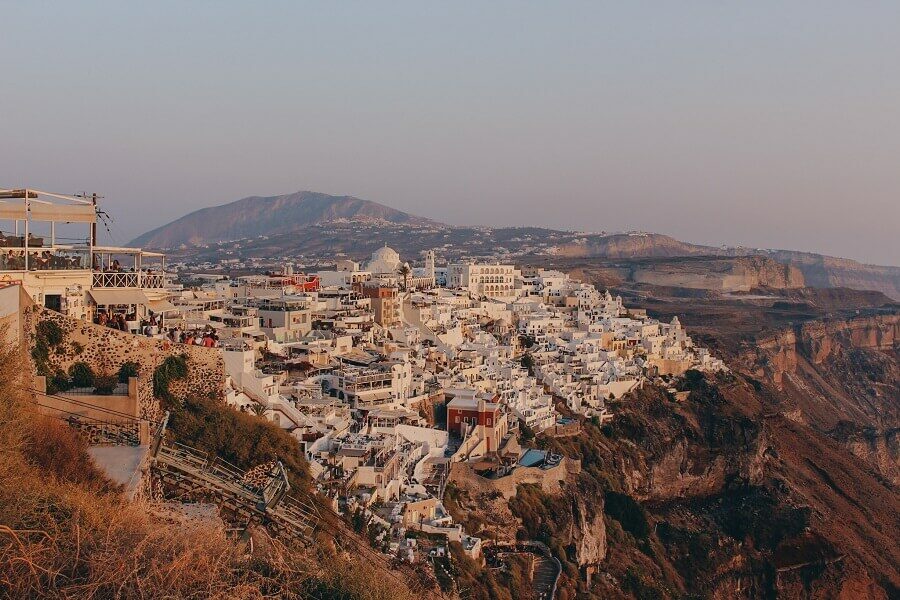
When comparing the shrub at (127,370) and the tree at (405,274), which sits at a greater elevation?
the tree at (405,274)

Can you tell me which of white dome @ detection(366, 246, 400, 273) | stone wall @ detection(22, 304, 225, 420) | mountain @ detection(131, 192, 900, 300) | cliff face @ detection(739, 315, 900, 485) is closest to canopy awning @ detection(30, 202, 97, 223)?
stone wall @ detection(22, 304, 225, 420)

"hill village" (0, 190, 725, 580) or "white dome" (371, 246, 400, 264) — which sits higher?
"white dome" (371, 246, 400, 264)

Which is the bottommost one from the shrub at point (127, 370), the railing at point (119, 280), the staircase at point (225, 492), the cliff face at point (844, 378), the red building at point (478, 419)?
the cliff face at point (844, 378)

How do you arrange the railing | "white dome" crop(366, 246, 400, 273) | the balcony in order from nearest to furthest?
the balcony, the railing, "white dome" crop(366, 246, 400, 273)

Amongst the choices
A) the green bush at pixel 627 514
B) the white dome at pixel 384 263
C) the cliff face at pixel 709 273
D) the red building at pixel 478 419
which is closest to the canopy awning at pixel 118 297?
the red building at pixel 478 419

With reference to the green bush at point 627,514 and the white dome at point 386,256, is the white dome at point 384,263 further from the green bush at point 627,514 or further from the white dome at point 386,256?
the green bush at point 627,514

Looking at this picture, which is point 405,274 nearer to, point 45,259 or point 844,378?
point 45,259

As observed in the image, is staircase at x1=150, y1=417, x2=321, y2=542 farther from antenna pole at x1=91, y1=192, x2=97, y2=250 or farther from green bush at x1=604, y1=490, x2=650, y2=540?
green bush at x1=604, y1=490, x2=650, y2=540

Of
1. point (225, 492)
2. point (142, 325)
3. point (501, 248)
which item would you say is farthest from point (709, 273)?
point (225, 492)
